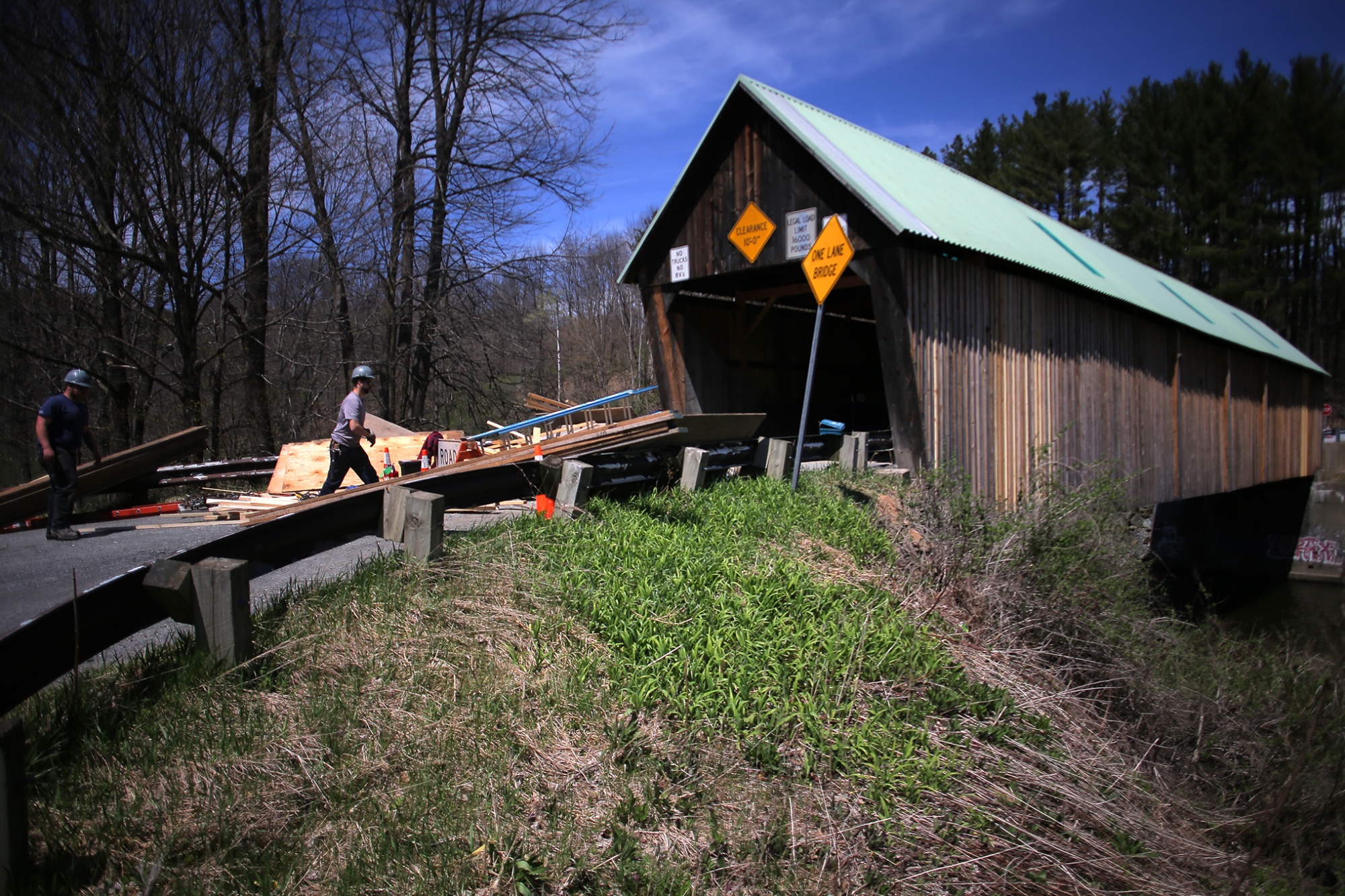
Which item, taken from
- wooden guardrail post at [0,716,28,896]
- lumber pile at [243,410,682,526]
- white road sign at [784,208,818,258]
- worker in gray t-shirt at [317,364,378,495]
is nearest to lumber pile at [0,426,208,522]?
worker in gray t-shirt at [317,364,378,495]

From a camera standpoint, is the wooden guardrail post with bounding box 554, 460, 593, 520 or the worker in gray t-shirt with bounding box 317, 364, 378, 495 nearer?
the wooden guardrail post with bounding box 554, 460, 593, 520

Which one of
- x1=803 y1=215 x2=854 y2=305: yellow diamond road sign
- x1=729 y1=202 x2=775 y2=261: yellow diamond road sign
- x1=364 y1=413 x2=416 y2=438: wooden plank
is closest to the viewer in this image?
x1=803 y1=215 x2=854 y2=305: yellow diamond road sign

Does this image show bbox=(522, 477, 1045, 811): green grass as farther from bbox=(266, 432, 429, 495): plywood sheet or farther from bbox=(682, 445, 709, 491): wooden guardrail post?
bbox=(266, 432, 429, 495): plywood sheet

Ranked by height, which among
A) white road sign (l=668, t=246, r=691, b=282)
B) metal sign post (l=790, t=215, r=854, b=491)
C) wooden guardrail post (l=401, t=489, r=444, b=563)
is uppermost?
white road sign (l=668, t=246, r=691, b=282)

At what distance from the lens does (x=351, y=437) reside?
8.28 metres

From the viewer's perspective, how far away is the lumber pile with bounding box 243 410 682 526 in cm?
505

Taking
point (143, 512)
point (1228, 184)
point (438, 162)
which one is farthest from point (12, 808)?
point (1228, 184)

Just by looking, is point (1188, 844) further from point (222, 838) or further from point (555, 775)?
point (222, 838)

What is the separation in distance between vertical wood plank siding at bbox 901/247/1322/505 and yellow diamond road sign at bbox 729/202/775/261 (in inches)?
74.4

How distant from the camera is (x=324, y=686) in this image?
11.7 feet

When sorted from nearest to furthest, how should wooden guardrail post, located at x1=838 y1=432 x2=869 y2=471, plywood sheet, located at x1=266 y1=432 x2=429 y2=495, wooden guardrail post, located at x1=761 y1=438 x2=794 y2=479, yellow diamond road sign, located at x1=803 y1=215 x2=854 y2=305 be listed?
yellow diamond road sign, located at x1=803 y1=215 x2=854 y2=305 → wooden guardrail post, located at x1=761 y1=438 x2=794 y2=479 → wooden guardrail post, located at x1=838 y1=432 x2=869 y2=471 → plywood sheet, located at x1=266 y1=432 x2=429 y2=495

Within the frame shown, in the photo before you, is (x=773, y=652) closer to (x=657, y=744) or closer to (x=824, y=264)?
(x=657, y=744)

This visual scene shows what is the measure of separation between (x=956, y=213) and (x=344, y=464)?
27.9 ft

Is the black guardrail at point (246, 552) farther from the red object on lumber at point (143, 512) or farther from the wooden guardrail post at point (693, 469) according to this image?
the red object on lumber at point (143, 512)
